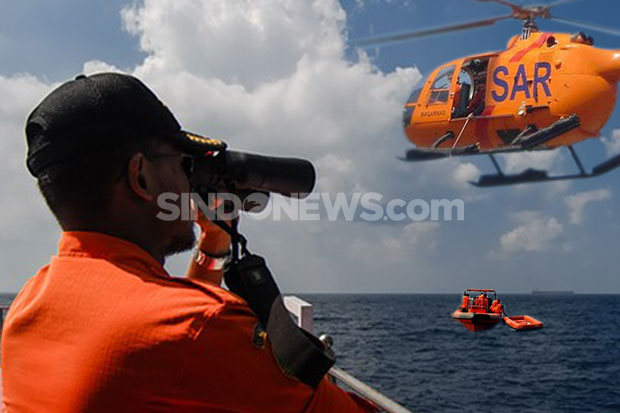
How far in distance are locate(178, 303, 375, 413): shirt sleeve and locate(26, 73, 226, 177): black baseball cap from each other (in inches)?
15.0

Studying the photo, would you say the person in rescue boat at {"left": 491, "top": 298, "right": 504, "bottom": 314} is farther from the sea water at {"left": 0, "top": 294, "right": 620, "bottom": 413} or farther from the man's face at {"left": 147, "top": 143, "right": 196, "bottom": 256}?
the man's face at {"left": 147, "top": 143, "right": 196, "bottom": 256}

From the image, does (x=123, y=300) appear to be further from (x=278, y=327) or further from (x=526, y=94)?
(x=526, y=94)

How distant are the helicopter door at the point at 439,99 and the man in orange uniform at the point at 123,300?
1908cm

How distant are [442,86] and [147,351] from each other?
2025 centimetres

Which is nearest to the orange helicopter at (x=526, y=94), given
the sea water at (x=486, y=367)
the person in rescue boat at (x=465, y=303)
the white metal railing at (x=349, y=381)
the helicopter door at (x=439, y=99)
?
the helicopter door at (x=439, y=99)

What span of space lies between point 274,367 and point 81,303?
335mm

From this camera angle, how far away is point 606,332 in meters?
63.9

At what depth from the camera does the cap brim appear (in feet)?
3.56

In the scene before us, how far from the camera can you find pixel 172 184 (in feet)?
3.52

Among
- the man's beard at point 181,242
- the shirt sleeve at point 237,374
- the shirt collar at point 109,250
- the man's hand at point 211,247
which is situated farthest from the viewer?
the man's hand at point 211,247

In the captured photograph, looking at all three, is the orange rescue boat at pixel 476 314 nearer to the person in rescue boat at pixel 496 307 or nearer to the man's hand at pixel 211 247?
the person in rescue boat at pixel 496 307

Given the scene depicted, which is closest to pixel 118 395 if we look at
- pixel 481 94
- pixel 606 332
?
pixel 481 94

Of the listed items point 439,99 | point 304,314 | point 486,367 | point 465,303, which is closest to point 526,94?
point 439,99

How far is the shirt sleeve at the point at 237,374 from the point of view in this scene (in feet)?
2.72
